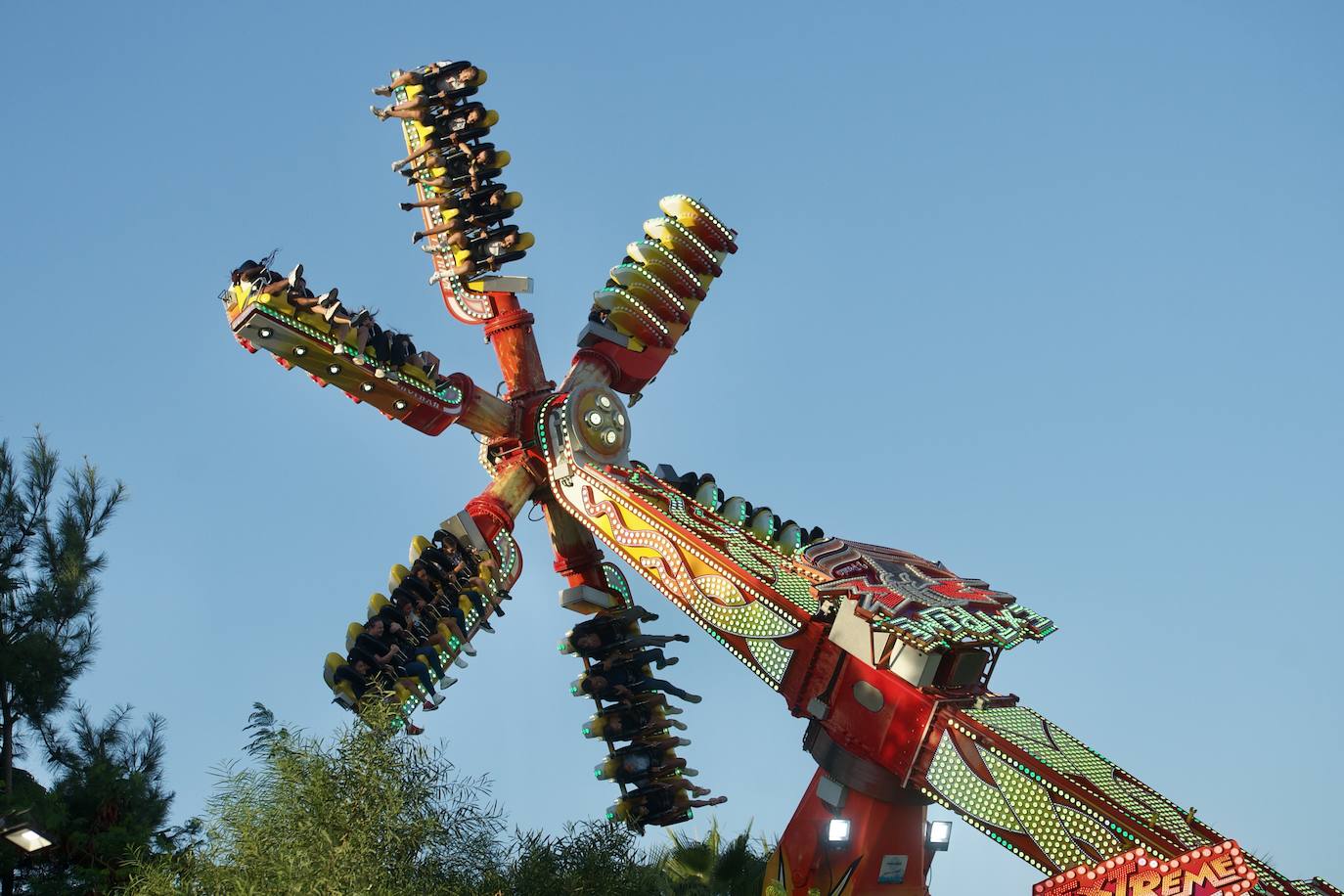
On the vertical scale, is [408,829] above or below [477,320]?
below

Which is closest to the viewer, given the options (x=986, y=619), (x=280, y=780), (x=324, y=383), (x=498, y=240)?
(x=280, y=780)

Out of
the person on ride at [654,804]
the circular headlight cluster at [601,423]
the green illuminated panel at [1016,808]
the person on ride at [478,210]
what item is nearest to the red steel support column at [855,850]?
the green illuminated panel at [1016,808]

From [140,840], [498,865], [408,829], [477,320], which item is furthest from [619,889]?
[477,320]

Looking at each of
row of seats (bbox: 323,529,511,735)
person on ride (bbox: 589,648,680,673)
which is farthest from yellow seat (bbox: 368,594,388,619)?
person on ride (bbox: 589,648,680,673)

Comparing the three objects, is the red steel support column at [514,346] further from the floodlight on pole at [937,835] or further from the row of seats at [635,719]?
the floodlight on pole at [937,835]

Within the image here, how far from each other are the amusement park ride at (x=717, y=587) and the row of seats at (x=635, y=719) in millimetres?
48

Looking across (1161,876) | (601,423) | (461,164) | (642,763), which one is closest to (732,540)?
(601,423)

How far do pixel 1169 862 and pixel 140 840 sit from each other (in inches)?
516

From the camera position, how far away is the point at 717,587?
71.3 feet

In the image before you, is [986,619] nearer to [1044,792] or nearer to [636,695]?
[1044,792]

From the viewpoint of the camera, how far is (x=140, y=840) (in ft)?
75.0

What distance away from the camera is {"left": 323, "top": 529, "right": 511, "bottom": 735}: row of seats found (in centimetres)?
2086

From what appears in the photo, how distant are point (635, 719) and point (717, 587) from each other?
3162 mm

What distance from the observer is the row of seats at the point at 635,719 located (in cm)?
2377
